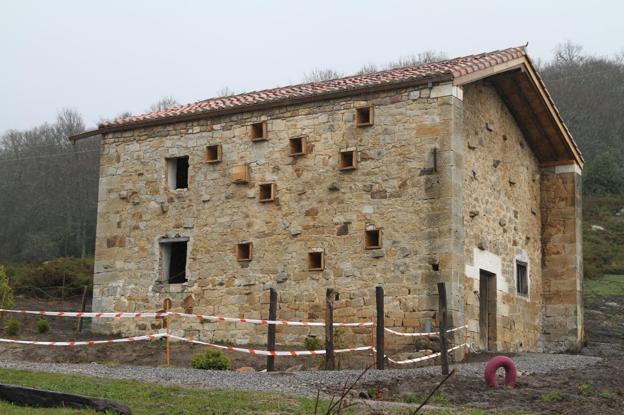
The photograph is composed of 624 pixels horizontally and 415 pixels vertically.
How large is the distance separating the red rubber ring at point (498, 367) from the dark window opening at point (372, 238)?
Answer: 5497 mm

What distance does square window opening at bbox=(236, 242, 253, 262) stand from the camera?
18922 mm

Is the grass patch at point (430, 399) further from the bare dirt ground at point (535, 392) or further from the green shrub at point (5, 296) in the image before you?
the green shrub at point (5, 296)

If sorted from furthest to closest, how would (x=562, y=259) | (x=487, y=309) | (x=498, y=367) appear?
(x=562, y=259), (x=487, y=309), (x=498, y=367)

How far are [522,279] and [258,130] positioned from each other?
6758 mm

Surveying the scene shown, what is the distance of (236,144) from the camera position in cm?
1947

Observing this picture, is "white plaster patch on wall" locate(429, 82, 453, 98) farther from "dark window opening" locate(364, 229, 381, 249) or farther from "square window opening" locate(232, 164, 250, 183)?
"square window opening" locate(232, 164, 250, 183)

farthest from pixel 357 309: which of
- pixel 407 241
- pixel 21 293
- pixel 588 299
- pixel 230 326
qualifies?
pixel 21 293

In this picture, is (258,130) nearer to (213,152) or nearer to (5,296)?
(213,152)

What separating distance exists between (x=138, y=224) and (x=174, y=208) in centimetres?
96

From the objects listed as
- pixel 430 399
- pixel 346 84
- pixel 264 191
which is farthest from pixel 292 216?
pixel 430 399

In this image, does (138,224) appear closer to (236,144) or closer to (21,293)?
(236,144)

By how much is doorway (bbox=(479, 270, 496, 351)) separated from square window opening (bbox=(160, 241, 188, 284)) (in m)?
6.08

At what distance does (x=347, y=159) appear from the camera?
18.3m

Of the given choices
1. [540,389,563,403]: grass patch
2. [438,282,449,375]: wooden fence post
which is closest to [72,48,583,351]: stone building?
[438,282,449,375]: wooden fence post
